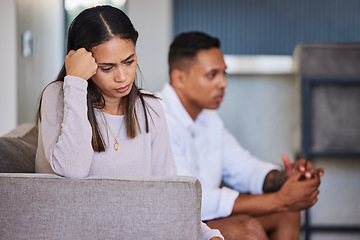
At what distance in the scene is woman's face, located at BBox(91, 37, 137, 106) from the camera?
1.46 m

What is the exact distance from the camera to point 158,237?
4.35 feet

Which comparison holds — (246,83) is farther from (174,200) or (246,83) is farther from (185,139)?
(174,200)

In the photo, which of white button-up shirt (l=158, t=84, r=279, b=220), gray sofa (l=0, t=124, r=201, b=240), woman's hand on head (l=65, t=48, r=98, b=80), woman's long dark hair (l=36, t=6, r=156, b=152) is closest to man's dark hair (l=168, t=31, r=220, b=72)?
white button-up shirt (l=158, t=84, r=279, b=220)

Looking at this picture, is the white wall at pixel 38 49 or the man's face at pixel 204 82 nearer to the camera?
the man's face at pixel 204 82

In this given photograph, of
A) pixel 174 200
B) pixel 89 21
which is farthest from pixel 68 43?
pixel 174 200

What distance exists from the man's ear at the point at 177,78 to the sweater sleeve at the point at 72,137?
1298 millimetres

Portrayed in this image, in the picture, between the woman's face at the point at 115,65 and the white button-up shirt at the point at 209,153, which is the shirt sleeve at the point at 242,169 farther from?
the woman's face at the point at 115,65

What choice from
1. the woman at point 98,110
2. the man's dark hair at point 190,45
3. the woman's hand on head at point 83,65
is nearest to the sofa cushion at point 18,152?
the woman at point 98,110

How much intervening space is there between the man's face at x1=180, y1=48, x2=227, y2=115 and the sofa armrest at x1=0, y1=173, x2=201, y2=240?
4.46 feet

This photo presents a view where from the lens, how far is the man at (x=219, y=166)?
2123mm

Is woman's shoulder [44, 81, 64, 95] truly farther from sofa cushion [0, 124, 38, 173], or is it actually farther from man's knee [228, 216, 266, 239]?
man's knee [228, 216, 266, 239]

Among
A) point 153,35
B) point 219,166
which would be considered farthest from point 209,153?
point 153,35

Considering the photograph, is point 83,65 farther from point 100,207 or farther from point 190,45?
point 190,45

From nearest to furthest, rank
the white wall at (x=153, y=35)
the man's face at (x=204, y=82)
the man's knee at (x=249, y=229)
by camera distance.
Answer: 1. the man's knee at (x=249, y=229)
2. the man's face at (x=204, y=82)
3. the white wall at (x=153, y=35)
